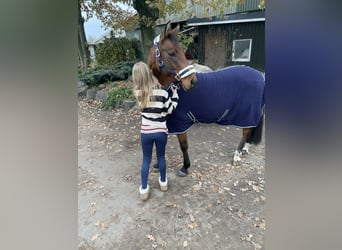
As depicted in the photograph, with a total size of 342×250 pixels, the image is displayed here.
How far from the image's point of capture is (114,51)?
6957mm

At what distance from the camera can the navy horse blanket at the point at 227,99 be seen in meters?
2.48

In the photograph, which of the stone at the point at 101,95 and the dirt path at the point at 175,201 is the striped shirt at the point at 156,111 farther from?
the stone at the point at 101,95

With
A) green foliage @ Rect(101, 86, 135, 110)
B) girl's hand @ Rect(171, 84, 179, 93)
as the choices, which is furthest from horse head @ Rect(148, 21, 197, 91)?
green foliage @ Rect(101, 86, 135, 110)

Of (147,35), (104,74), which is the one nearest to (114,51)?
(104,74)

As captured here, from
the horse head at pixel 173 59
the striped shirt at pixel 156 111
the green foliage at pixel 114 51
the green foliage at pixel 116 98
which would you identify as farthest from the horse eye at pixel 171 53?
the green foliage at pixel 114 51

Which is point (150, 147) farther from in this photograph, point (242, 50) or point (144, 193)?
point (242, 50)

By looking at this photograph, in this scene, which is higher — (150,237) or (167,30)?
(167,30)

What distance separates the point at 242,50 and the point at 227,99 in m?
3.43

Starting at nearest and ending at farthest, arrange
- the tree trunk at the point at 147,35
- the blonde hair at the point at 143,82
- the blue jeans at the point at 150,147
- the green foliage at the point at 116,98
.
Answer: the blonde hair at the point at 143,82
the blue jeans at the point at 150,147
the green foliage at the point at 116,98
the tree trunk at the point at 147,35

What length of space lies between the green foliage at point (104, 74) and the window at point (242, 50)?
2800 millimetres

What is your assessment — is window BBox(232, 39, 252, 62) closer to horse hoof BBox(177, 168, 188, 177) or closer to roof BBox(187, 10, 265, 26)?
roof BBox(187, 10, 265, 26)
